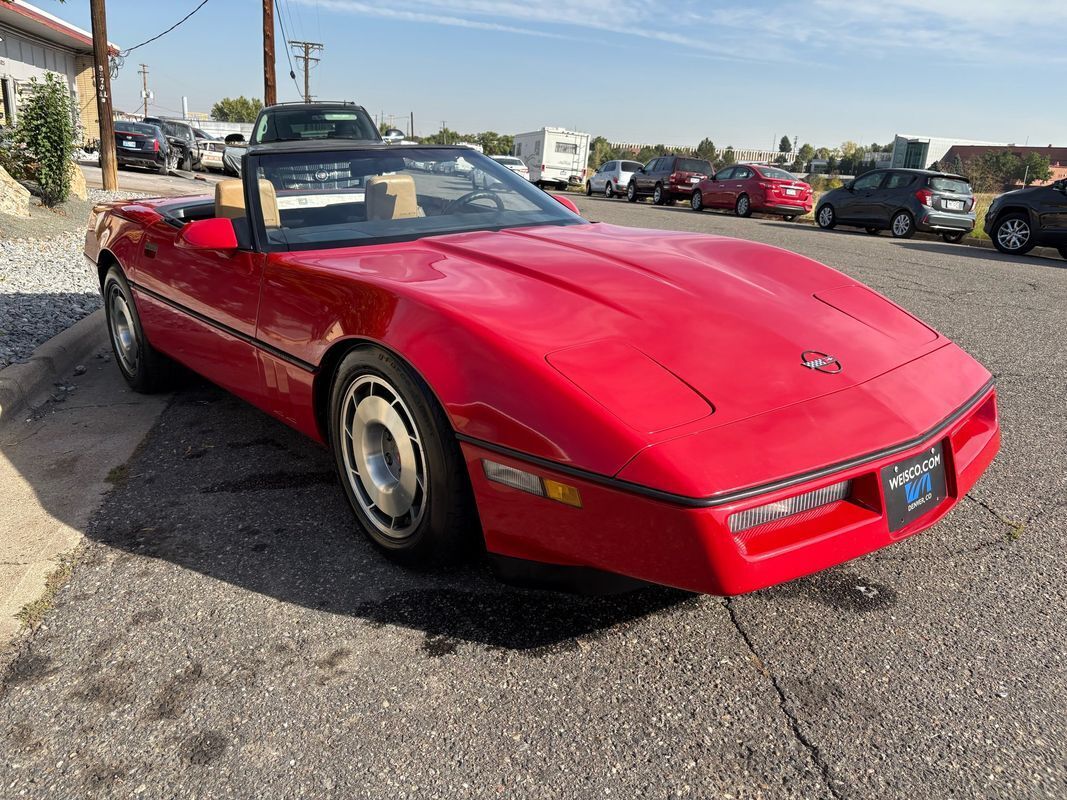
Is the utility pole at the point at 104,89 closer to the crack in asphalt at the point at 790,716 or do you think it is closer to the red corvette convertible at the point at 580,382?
the red corvette convertible at the point at 580,382

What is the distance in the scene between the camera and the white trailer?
113 feet

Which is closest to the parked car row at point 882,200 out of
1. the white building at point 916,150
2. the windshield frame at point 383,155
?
the windshield frame at point 383,155

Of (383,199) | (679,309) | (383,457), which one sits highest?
(383,199)

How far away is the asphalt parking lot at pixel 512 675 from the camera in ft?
5.91

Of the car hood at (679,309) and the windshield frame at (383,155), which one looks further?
the windshield frame at (383,155)

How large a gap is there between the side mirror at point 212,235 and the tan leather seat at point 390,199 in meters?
0.57

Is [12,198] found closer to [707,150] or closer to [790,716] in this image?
[790,716]

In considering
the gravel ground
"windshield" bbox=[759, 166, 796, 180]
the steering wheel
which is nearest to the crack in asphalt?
the steering wheel

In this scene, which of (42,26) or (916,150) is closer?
(42,26)

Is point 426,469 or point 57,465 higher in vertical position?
point 426,469

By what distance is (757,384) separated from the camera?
2146 millimetres

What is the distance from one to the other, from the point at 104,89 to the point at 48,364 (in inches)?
486

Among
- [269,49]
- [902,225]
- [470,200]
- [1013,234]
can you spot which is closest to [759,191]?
[902,225]

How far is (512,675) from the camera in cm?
212
